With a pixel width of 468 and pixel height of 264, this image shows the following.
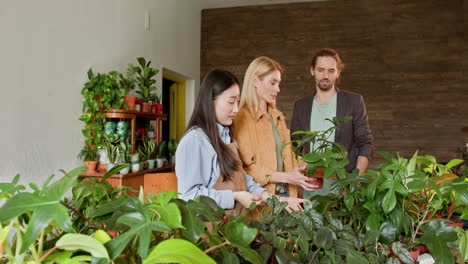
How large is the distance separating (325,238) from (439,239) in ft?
0.91

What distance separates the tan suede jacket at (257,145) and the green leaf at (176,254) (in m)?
1.38

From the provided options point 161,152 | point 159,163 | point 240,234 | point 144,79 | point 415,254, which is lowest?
point 159,163

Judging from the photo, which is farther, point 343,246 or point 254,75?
point 254,75

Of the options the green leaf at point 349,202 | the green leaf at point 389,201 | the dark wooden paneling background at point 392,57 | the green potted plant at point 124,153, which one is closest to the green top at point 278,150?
the green leaf at point 349,202

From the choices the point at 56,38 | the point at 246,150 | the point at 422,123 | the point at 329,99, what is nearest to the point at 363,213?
the point at 246,150

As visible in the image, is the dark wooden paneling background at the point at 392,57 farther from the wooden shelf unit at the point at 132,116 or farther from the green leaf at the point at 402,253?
the green leaf at the point at 402,253

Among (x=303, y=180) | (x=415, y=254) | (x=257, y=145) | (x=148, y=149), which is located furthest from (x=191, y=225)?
(x=148, y=149)

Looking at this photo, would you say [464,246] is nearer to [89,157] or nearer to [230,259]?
[230,259]

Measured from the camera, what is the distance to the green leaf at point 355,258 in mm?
677

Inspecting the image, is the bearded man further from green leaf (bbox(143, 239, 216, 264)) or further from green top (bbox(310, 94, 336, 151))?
green leaf (bbox(143, 239, 216, 264))

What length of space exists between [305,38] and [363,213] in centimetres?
524

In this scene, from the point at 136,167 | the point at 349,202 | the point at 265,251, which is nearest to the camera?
the point at 265,251

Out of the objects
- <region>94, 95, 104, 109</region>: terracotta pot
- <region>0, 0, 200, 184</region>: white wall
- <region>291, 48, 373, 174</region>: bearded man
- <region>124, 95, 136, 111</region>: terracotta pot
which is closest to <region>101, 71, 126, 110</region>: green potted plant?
<region>94, 95, 104, 109</region>: terracotta pot

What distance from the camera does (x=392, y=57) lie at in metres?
5.49
